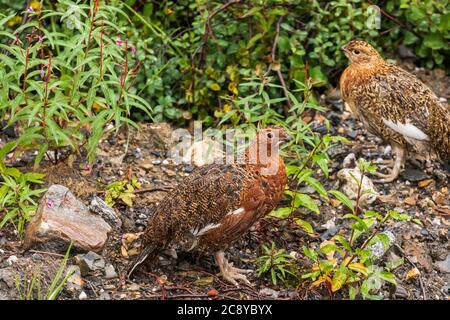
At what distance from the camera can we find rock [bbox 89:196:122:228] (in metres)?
6.87

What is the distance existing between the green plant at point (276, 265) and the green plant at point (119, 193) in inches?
50.6

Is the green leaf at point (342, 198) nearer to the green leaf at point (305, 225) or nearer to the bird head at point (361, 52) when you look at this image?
the green leaf at point (305, 225)

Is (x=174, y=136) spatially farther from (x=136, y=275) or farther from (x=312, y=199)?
(x=136, y=275)

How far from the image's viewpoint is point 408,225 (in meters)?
7.20

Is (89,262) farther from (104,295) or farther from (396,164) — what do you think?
(396,164)

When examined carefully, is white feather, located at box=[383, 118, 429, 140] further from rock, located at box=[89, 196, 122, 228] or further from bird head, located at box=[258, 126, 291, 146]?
rock, located at box=[89, 196, 122, 228]

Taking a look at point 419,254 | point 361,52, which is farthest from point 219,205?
point 361,52

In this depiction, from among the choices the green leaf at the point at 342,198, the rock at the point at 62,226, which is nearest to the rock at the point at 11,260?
the rock at the point at 62,226

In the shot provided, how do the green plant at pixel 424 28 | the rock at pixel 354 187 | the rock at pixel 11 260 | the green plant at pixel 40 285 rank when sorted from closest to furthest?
the green plant at pixel 40 285 → the rock at pixel 11 260 → the rock at pixel 354 187 → the green plant at pixel 424 28

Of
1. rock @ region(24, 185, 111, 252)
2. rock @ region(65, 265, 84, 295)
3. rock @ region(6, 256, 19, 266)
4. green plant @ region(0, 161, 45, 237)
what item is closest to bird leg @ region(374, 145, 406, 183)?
rock @ region(24, 185, 111, 252)

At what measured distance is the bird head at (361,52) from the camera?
793 centimetres

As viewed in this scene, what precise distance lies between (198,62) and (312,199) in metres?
2.18

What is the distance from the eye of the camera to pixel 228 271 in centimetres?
648

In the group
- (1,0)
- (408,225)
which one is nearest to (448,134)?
(408,225)
